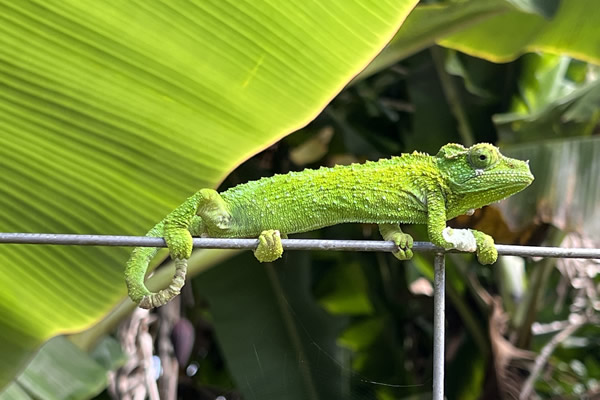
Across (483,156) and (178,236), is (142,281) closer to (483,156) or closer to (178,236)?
(178,236)

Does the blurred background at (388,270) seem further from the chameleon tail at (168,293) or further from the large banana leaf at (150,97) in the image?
the chameleon tail at (168,293)

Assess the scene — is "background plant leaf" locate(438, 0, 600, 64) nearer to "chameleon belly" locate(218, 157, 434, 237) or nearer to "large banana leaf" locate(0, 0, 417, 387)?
"large banana leaf" locate(0, 0, 417, 387)

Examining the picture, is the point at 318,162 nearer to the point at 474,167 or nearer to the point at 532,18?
the point at 532,18

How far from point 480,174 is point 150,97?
1.35ft

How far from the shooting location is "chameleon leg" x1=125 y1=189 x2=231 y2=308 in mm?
559

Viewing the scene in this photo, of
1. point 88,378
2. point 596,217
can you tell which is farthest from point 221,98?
point 596,217

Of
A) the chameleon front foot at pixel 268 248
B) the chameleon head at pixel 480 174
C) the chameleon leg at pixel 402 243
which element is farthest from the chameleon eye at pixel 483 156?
the chameleon front foot at pixel 268 248

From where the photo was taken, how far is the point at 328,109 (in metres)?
1.52

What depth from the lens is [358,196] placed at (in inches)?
24.2

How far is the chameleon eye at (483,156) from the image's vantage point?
1.98ft

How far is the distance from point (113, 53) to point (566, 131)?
100 cm

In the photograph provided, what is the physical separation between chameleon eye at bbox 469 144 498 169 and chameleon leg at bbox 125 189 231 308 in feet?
0.82

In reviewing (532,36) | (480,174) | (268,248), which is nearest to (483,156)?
(480,174)

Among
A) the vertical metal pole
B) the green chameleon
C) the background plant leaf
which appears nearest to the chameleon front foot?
the green chameleon
